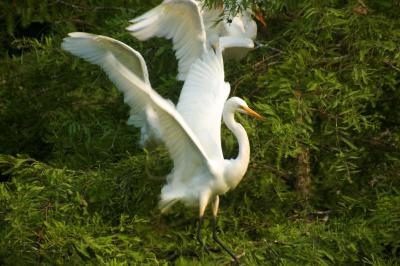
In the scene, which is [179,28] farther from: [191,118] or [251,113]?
[251,113]

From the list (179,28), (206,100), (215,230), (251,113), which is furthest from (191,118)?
(179,28)

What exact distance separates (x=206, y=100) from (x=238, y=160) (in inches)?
14.2

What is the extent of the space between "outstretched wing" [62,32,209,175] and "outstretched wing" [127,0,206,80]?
667mm

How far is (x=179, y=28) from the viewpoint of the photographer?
507 centimetres

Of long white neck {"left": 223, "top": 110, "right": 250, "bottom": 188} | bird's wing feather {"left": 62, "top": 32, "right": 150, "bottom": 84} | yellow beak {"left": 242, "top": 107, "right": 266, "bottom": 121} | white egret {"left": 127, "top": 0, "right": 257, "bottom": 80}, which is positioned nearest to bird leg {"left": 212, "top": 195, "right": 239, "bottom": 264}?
long white neck {"left": 223, "top": 110, "right": 250, "bottom": 188}

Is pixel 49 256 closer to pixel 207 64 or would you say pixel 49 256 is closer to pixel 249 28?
pixel 207 64

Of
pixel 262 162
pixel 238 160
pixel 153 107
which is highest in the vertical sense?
pixel 153 107

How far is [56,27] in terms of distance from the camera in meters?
5.42

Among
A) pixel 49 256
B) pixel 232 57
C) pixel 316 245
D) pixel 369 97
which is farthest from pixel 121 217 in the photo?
pixel 232 57

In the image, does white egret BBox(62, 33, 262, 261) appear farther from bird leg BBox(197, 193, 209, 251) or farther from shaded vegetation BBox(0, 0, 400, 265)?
shaded vegetation BBox(0, 0, 400, 265)

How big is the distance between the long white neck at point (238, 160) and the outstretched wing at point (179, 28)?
64 cm

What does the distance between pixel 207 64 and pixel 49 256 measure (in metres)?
1.14

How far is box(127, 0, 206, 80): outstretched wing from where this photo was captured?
16.2 ft

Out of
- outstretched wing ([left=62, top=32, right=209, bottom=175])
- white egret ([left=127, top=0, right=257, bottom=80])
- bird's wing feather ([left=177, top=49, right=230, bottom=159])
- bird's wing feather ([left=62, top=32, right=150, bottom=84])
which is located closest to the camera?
outstretched wing ([left=62, top=32, right=209, bottom=175])
